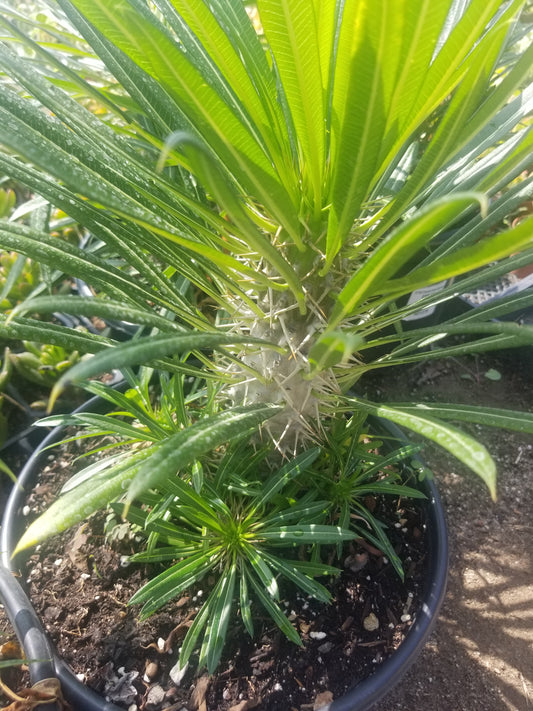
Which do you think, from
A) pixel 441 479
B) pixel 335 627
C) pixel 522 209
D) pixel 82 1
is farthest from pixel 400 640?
pixel 522 209

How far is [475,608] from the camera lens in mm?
971

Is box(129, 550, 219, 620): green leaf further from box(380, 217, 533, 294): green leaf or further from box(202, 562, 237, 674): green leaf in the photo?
box(380, 217, 533, 294): green leaf

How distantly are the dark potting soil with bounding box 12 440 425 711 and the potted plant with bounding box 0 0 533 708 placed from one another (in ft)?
0.35

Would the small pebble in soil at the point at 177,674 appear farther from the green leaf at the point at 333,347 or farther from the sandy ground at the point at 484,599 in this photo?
the green leaf at the point at 333,347

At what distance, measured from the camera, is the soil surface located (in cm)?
82

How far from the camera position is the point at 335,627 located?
0.81m

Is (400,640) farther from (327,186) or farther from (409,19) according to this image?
(409,19)

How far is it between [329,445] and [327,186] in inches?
19.8

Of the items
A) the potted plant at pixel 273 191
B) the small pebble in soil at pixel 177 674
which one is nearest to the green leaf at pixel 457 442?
the potted plant at pixel 273 191

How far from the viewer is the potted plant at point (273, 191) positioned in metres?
0.40

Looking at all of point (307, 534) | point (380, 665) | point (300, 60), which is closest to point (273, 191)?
point (300, 60)

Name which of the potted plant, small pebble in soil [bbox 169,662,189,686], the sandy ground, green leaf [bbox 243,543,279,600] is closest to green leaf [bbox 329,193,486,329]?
the potted plant

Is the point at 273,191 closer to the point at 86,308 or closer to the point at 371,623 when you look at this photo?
the point at 86,308

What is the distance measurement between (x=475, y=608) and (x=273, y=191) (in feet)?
3.14
